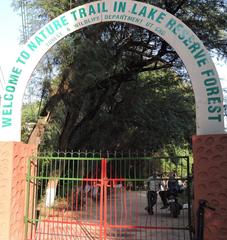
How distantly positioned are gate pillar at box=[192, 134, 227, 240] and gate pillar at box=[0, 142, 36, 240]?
3.53 m

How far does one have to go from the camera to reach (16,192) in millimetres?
7406

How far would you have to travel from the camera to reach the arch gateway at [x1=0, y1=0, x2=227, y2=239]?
6281mm

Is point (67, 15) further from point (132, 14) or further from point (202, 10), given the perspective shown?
point (202, 10)

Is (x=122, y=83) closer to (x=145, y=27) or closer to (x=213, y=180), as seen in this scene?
(x=145, y=27)

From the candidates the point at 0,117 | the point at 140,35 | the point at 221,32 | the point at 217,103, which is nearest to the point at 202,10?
the point at 221,32

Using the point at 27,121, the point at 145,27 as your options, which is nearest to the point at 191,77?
the point at 145,27

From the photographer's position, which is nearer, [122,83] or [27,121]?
[122,83]

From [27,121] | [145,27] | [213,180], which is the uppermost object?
[145,27]

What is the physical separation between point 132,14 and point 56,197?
9020 millimetres

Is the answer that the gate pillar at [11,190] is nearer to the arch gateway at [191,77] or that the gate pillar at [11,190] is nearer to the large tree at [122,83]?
the arch gateway at [191,77]

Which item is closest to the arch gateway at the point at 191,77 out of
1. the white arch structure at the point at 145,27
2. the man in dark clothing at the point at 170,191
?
the white arch structure at the point at 145,27

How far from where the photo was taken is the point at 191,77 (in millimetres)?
6711

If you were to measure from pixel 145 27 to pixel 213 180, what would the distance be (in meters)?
3.22

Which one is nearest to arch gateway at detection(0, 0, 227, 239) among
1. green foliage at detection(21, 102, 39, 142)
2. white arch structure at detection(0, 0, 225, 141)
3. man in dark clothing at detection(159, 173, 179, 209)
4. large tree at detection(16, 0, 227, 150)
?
white arch structure at detection(0, 0, 225, 141)
